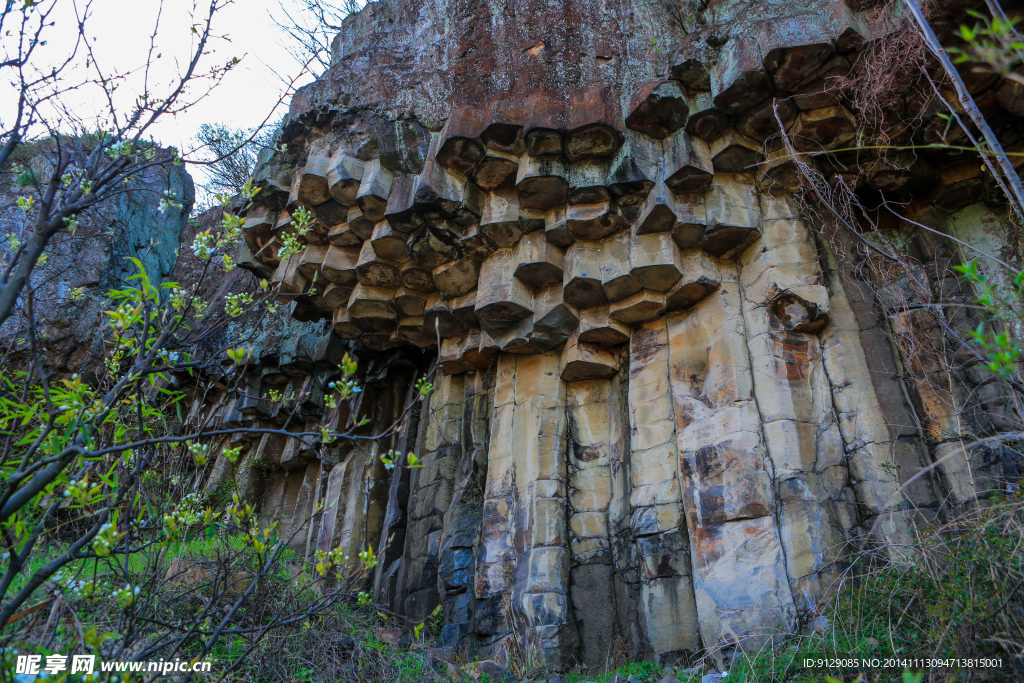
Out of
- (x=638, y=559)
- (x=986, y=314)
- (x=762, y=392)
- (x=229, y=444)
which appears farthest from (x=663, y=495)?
(x=229, y=444)

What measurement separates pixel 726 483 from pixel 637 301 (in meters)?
1.90

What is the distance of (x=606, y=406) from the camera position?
6594 millimetres

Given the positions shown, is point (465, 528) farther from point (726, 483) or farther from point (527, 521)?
point (726, 483)

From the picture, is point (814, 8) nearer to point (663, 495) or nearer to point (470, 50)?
point (470, 50)

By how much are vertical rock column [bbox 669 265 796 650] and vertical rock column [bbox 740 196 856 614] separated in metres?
0.11

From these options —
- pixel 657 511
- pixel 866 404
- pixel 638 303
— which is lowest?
pixel 657 511

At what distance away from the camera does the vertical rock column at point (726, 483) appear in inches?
184

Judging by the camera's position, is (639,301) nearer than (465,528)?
Yes

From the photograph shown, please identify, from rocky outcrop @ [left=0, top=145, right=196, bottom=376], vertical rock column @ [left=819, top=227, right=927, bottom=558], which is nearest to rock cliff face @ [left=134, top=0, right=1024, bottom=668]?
vertical rock column @ [left=819, top=227, right=927, bottom=558]

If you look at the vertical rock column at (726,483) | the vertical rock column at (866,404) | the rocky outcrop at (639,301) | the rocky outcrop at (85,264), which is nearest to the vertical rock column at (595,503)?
the rocky outcrop at (639,301)

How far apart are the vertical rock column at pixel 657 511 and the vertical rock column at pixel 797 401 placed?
33.8 inches

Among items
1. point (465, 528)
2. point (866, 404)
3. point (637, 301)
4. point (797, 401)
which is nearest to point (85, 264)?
point (465, 528)

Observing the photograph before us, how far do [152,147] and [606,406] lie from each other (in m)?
4.48

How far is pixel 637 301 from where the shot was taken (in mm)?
6238
